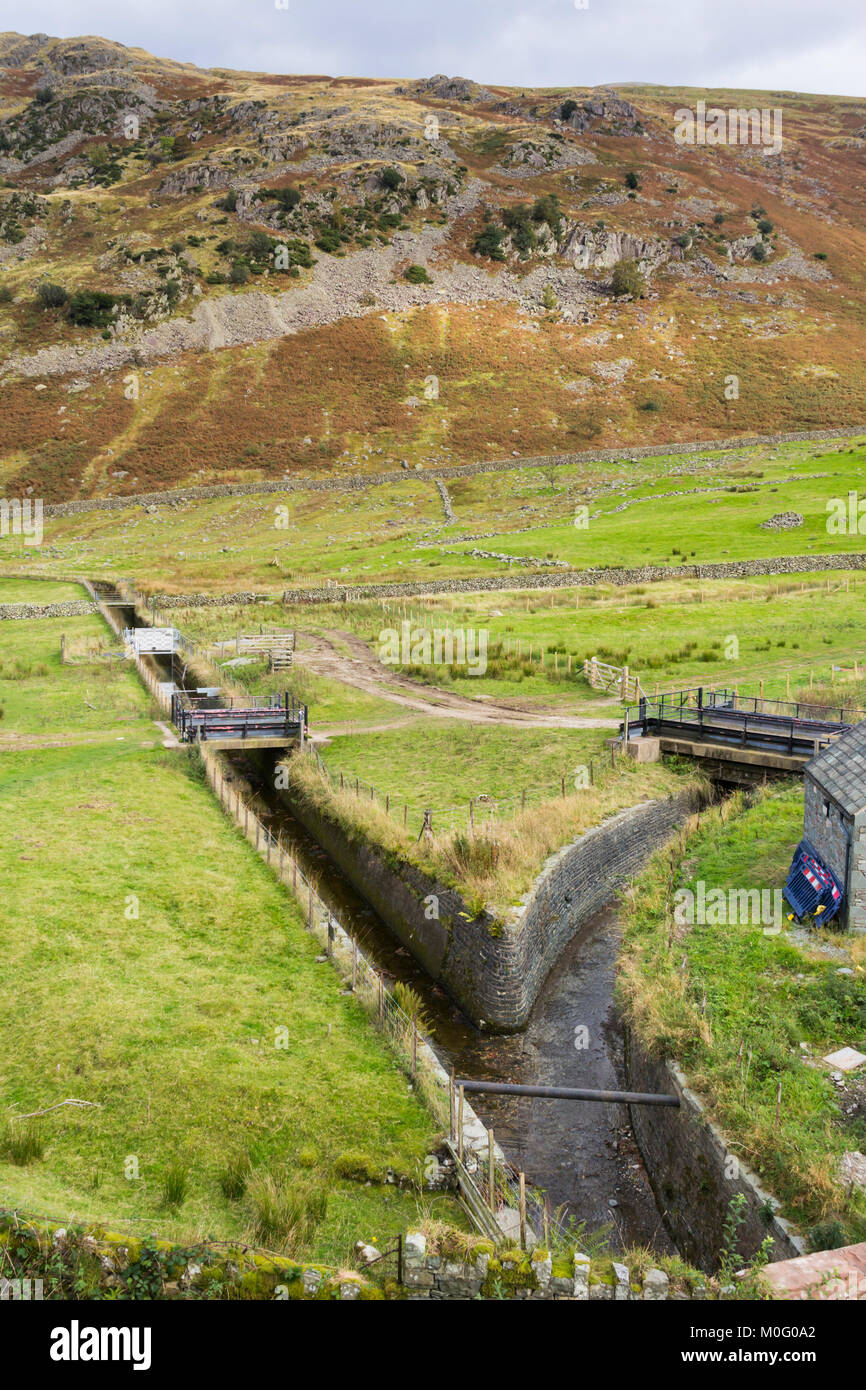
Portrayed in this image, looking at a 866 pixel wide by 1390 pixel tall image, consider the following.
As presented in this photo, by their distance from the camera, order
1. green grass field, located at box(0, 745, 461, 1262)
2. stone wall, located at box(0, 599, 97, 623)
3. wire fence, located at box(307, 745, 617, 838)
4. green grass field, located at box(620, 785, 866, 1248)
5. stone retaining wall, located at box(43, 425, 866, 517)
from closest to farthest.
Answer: green grass field, located at box(620, 785, 866, 1248) < green grass field, located at box(0, 745, 461, 1262) < wire fence, located at box(307, 745, 617, 838) < stone wall, located at box(0, 599, 97, 623) < stone retaining wall, located at box(43, 425, 866, 517)

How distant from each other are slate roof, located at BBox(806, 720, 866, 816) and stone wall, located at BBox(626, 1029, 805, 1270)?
5676 millimetres

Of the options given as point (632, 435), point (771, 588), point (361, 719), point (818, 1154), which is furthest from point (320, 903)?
point (632, 435)

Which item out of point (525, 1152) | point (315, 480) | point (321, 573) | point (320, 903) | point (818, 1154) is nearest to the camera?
point (818, 1154)

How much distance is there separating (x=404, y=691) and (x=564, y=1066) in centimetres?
2444

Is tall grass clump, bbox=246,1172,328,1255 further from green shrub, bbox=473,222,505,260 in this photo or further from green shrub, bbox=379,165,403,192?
green shrub, bbox=379,165,403,192

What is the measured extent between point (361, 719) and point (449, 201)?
13828 centimetres

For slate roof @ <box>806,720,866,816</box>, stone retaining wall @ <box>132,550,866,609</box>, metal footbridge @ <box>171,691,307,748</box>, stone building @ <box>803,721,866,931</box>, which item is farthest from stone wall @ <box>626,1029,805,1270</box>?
stone retaining wall @ <box>132,550,866,609</box>

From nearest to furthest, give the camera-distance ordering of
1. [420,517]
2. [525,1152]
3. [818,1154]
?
[818,1154] → [525,1152] → [420,517]

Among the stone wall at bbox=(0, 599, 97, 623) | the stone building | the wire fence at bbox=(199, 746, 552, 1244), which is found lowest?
the wire fence at bbox=(199, 746, 552, 1244)

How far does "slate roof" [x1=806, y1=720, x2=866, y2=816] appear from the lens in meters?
16.2

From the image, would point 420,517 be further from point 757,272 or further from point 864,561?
point 757,272

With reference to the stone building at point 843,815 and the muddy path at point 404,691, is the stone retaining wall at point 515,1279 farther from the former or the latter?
the muddy path at point 404,691

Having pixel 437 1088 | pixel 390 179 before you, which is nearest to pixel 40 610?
pixel 437 1088

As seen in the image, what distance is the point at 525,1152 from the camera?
14219mm
